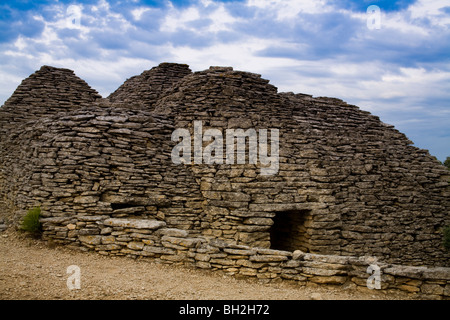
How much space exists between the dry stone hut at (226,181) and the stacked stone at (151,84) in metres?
2.78

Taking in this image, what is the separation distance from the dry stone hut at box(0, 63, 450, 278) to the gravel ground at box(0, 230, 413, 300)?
410 mm

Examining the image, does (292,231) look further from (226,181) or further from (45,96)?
(45,96)

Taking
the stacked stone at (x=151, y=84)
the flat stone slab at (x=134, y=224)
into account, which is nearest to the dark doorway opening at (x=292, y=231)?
the flat stone slab at (x=134, y=224)

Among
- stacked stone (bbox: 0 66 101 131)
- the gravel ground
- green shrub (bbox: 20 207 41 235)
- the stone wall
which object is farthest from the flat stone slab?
stacked stone (bbox: 0 66 101 131)

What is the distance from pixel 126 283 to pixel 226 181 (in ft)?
14.2

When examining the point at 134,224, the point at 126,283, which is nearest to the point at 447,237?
the point at 134,224

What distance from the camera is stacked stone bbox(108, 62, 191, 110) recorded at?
46.9 ft

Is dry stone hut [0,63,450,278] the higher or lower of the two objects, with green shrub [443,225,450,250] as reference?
higher

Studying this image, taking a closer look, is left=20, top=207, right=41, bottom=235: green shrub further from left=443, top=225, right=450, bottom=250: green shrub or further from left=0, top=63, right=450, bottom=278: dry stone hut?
left=443, top=225, right=450, bottom=250: green shrub

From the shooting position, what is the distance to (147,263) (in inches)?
273

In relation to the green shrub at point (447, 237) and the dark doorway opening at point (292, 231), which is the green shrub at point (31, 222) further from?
the green shrub at point (447, 237)

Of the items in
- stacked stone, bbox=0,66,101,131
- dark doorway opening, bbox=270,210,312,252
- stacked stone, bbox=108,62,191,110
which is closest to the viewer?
dark doorway opening, bbox=270,210,312,252

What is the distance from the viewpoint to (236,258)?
6.66 m

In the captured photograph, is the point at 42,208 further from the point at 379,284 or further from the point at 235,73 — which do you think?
the point at 379,284
